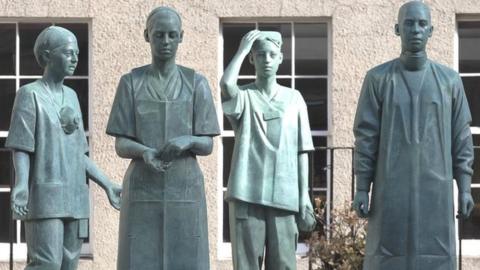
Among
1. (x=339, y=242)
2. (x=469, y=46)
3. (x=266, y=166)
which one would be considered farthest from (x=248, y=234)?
(x=469, y=46)

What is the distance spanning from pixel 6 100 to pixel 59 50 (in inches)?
187

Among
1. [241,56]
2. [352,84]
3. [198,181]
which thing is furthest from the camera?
[352,84]

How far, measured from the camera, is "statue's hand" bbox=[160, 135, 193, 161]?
14.7 meters

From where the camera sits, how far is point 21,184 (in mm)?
15000

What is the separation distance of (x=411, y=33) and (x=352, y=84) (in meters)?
4.76

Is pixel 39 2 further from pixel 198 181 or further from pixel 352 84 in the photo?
pixel 198 181

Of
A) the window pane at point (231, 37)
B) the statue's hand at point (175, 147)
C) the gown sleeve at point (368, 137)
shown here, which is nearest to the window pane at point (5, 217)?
the window pane at point (231, 37)

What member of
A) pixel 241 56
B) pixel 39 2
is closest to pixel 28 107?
pixel 241 56

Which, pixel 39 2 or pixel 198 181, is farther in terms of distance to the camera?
pixel 39 2

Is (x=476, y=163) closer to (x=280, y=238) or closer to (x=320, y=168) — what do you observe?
(x=320, y=168)

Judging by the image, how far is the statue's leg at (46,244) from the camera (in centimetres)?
1499

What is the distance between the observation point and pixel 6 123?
2000cm

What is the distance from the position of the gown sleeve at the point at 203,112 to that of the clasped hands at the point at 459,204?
1001 mm

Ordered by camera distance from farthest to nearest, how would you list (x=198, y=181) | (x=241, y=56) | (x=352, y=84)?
1. (x=352, y=84)
2. (x=241, y=56)
3. (x=198, y=181)
